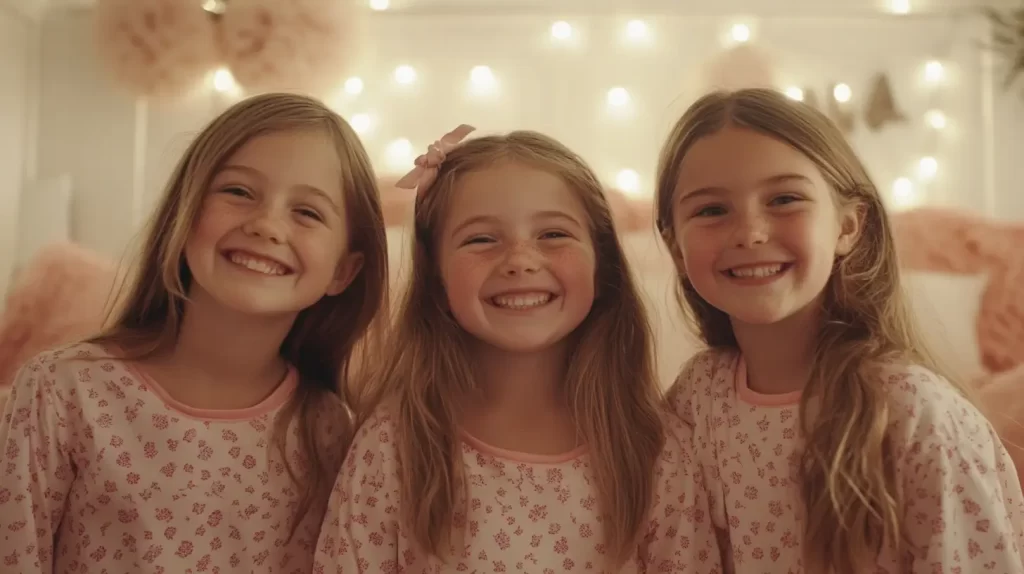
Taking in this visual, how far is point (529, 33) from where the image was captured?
9.10 ft

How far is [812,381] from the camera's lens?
107 cm

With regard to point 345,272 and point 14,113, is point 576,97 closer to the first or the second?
point 345,272

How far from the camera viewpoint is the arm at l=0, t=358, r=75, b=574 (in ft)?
3.31

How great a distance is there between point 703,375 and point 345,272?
24.2 inches

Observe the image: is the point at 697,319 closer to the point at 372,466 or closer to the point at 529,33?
the point at 372,466

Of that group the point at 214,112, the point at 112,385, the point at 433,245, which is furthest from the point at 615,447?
the point at 214,112

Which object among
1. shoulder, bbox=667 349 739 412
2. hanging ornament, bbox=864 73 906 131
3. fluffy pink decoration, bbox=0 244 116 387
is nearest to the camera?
shoulder, bbox=667 349 739 412

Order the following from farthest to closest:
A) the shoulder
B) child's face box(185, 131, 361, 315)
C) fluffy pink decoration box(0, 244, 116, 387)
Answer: fluffy pink decoration box(0, 244, 116, 387) < the shoulder < child's face box(185, 131, 361, 315)

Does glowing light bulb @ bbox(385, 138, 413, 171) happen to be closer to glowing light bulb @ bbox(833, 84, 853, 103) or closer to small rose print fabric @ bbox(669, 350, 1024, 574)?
glowing light bulb @ bbox(833, 84, 853, 103)

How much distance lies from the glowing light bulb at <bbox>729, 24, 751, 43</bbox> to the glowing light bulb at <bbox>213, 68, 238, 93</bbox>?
5.88ft

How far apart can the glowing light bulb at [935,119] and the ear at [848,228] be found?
76.6 inches

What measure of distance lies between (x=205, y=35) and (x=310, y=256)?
1716 mm

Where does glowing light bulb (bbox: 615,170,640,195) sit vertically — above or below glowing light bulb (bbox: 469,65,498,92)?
below

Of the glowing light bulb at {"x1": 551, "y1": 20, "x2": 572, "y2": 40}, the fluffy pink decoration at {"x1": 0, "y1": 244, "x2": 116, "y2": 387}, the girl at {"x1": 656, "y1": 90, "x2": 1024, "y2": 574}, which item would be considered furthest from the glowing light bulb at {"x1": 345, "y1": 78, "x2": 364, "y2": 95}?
the girl at {"x1": 656, "y1": 90, "x2": 1024, "y2": 574}
